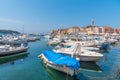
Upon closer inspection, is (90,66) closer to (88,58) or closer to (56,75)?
(88,58)

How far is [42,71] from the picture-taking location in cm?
2295

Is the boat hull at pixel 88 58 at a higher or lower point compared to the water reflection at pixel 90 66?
higher

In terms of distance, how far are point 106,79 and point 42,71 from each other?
8280mm

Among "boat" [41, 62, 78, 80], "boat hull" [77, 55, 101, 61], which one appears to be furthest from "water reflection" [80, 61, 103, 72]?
"boat" [41, 62, 78, 80]

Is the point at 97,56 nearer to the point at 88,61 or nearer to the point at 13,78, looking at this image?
the point at 88,61

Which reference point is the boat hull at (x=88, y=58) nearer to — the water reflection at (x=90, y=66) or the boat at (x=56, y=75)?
the water reflection at (x=90, y=66)

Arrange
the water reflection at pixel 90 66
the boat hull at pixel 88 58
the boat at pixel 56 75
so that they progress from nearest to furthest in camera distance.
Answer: the boat at pixel 56 75 < the water reflection at pixel 90 66 < the boat hull at pixel 88 58

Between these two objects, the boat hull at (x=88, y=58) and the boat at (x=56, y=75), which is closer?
the boat at (x=56, y=75)

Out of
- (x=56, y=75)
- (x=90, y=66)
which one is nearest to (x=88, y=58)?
(x=90, y=66)

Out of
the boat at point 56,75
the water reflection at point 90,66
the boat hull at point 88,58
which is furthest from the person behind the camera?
the boat hull at point 88,58

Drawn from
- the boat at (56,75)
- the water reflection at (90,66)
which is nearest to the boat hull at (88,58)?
the water reflection at (90,66)

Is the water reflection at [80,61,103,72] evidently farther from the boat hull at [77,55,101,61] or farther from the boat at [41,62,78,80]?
the boat at [41,62,78,80]

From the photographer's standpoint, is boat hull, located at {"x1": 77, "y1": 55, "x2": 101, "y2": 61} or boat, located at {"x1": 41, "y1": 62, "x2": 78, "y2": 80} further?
boat hull, located at {"x1": 77, "y1": 55, "x2": 101, "y2": 61}

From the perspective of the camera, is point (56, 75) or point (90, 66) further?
point (90, 66)
